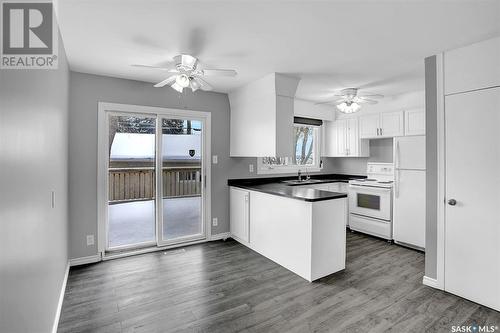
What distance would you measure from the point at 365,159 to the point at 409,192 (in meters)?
1.49

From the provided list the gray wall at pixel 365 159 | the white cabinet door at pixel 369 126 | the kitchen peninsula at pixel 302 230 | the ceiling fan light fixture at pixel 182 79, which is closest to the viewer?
the ceiling fan light fixture at pixel 182 79

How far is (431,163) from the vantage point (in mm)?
2648

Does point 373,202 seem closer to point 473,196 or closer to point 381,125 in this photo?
point 381,125

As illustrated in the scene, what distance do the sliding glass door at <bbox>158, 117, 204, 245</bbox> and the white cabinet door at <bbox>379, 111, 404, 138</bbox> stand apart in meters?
3.16

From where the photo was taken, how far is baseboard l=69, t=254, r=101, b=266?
3.18 m

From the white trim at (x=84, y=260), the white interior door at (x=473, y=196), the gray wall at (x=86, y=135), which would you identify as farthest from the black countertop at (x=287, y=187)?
the white trim at (x=84, y=260)

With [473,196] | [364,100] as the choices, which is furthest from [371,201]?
[473,196]

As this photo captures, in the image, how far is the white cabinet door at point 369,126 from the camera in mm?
4605

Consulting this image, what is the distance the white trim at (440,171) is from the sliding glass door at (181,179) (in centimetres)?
308

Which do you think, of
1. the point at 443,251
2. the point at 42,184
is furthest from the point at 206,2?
the point at 443,251

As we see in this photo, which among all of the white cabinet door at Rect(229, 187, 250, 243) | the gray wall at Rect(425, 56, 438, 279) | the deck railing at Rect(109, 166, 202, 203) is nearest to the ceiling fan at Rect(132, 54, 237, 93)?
the deck railing at Rect(109, 166, 202, 203)

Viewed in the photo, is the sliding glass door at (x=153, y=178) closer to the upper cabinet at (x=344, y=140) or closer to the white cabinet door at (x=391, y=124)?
the upper cabinet at (x=344, y=140)

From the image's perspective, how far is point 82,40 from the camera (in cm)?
235

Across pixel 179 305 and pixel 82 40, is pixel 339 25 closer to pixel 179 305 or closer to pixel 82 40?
pixel 82 40
